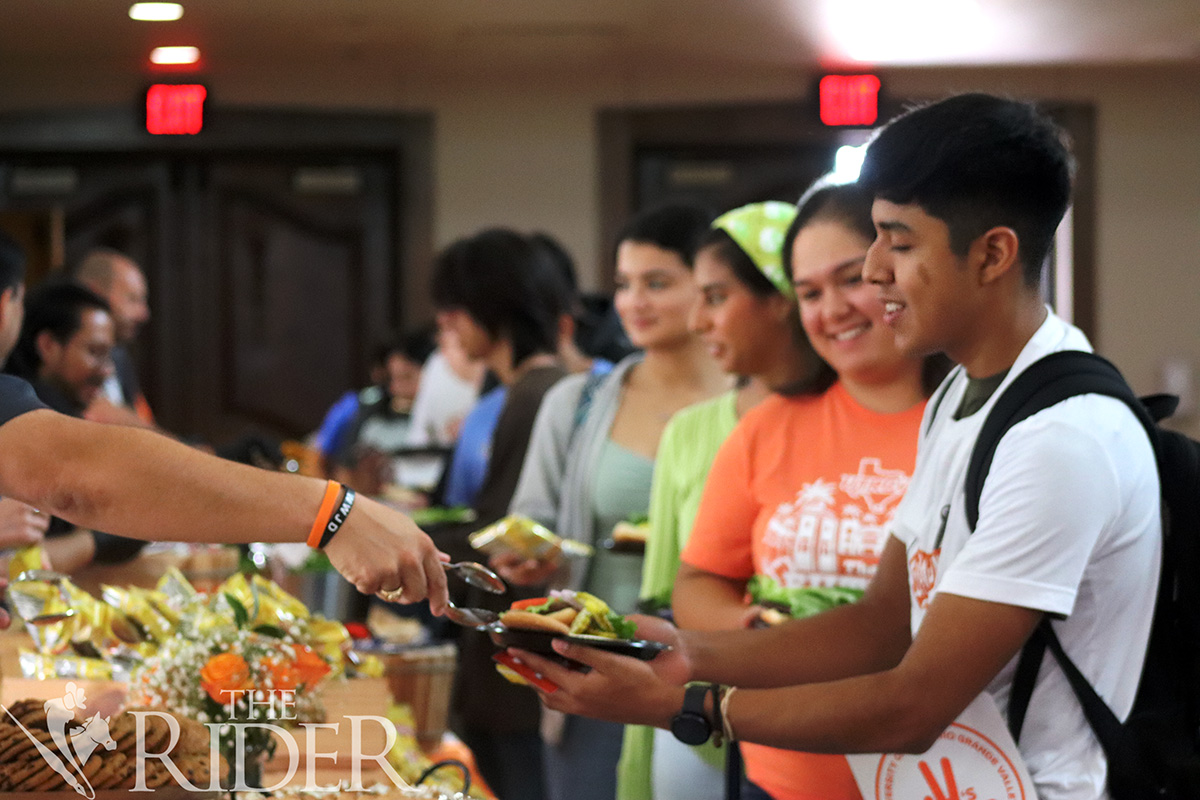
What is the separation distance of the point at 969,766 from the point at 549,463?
1599mm

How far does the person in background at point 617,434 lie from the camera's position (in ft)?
8.59

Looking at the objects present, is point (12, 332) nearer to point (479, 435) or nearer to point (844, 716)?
point (844, 716)

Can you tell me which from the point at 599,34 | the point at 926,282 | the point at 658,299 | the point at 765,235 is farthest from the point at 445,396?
the point at 926,282

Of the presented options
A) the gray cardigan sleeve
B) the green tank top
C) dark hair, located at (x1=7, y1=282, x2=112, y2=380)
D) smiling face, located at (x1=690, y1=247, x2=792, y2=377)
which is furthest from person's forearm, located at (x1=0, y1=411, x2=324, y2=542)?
dark hair, located at (x1=7, y1=282, x2=112, y2=380)

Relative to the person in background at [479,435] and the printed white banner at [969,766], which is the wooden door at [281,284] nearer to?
the person in background at [479,435]

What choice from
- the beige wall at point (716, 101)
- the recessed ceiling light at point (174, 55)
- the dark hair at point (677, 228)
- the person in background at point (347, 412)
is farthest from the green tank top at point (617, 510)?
the recessed ceiling light at point (174, 55)

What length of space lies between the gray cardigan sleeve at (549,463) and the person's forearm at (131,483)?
5.11ft

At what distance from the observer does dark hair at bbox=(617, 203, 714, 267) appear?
285 cm

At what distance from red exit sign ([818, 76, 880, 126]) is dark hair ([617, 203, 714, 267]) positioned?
3.69m

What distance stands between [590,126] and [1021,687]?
18.1ft

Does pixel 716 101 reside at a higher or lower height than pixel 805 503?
higher

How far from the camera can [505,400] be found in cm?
332

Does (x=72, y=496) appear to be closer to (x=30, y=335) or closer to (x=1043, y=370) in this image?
(x=1043, y=370)

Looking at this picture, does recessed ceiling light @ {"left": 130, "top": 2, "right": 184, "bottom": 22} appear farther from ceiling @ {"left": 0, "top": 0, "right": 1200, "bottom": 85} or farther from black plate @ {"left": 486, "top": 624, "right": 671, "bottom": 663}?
black plate @ {"left": 486, "top": 624, "right": 671, "bottom": 663}
